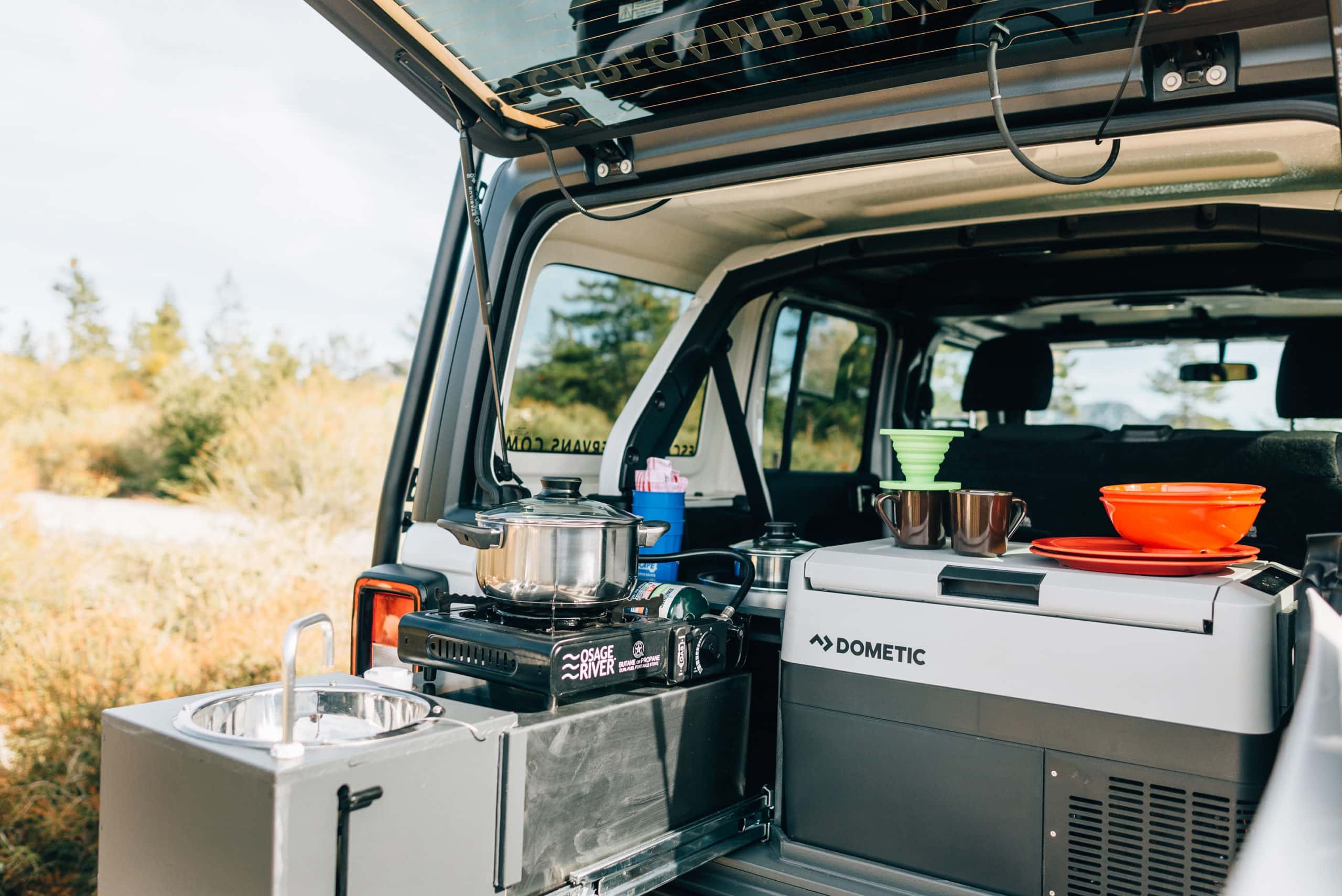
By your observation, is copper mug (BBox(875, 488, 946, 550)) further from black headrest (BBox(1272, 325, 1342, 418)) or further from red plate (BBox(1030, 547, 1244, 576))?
black headrest (BBox(1272, 325, 1342, 418))

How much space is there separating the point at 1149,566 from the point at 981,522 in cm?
29

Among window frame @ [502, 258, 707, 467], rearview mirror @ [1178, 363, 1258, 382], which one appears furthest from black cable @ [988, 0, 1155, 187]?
rearview mirror @ [1178, 363, 1258, 382]

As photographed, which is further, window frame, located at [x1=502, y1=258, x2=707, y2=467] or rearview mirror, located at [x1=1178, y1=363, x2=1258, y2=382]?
rearview mirror, located at [x1=1178, y1=363, x2=1258, y2=382]

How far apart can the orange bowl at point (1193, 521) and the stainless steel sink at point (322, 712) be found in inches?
47.5

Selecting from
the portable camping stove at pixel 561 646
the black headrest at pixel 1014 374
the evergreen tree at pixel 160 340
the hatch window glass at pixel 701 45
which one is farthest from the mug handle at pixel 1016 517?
the evergreen tree at pixel 160 340

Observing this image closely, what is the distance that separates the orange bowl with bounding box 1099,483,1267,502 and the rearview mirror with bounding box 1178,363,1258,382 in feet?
7.14

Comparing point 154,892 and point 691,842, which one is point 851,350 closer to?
point 691,842

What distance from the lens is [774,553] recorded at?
2.19 m

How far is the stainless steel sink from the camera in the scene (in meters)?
→ 1.45

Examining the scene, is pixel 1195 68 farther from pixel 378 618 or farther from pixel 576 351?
pixel 576 351

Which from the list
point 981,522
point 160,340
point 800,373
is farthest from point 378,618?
point 160,340

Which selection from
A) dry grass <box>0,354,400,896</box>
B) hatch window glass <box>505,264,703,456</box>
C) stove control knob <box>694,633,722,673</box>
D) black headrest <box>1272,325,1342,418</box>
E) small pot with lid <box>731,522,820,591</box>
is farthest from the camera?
dry grass <box>0,354,400,896</box>

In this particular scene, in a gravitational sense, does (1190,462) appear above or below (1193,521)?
above

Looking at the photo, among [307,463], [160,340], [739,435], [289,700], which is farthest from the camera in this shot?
[160,340]
